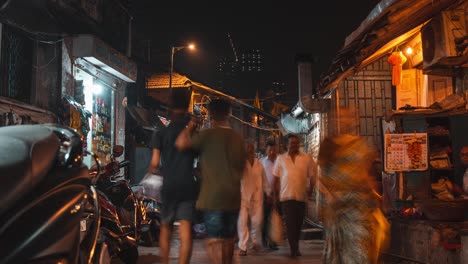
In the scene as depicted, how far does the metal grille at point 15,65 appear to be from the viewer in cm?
1239

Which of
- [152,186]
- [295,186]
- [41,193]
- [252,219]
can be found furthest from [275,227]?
[41,193]

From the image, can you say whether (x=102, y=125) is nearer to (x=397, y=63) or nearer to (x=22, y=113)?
(x=22, y=113)

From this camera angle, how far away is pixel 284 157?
10.1 m

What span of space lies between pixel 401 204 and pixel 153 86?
20.7 m

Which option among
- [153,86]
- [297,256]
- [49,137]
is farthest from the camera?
[153,86]

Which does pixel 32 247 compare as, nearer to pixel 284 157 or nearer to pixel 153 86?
pixel 284 157

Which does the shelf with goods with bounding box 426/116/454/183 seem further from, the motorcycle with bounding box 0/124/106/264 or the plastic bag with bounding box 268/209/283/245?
the motorcycle with bounding box 0/124/106/264

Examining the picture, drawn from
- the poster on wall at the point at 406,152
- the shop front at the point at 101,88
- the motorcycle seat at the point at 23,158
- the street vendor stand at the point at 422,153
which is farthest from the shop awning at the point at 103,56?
the motorcycle seat at the point at 23,158

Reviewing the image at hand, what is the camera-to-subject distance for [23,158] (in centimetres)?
281

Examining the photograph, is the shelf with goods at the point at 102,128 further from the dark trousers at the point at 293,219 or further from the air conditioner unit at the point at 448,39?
→ the air conditioner unit at the point at 448,39

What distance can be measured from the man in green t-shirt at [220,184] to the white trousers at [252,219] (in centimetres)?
455

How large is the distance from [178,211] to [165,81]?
23.1 meters

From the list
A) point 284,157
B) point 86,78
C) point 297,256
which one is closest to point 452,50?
point 284,157

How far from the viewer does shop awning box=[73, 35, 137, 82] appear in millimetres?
15312
